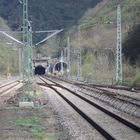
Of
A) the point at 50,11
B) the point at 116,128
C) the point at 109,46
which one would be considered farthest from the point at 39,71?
the point at 116,128

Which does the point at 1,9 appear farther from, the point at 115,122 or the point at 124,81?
the point at 115,122

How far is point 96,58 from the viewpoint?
10156 cm

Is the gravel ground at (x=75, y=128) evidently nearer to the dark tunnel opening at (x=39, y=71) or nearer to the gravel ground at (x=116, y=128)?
the gravel ground at (x=116, y=128)

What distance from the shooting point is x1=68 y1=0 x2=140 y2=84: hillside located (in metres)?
75.8

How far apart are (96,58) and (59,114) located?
72532mm

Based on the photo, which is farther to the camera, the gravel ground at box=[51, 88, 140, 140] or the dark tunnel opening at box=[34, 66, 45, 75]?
the dark tunnel opening at box=[34, 66, 45, 75]

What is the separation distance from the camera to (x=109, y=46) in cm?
10250

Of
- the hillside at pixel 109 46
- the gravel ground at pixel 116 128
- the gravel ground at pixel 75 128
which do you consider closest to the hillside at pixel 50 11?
the hillside at pixel 109 46

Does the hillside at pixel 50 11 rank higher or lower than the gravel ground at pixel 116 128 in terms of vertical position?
higher

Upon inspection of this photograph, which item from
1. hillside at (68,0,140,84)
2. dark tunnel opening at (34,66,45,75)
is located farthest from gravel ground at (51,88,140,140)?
dark tunnel opening at (34,66,45,75)

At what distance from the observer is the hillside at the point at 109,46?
75812 millimetres

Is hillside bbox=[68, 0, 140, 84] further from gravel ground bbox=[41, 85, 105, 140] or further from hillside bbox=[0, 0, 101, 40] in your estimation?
gravel ground bbox=[41, 85, 105, 140]

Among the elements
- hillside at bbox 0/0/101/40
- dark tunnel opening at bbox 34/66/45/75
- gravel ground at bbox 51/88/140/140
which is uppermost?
hillside at bbox 0/0/101/40

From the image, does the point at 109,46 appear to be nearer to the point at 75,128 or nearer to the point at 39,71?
the point at 75,128
